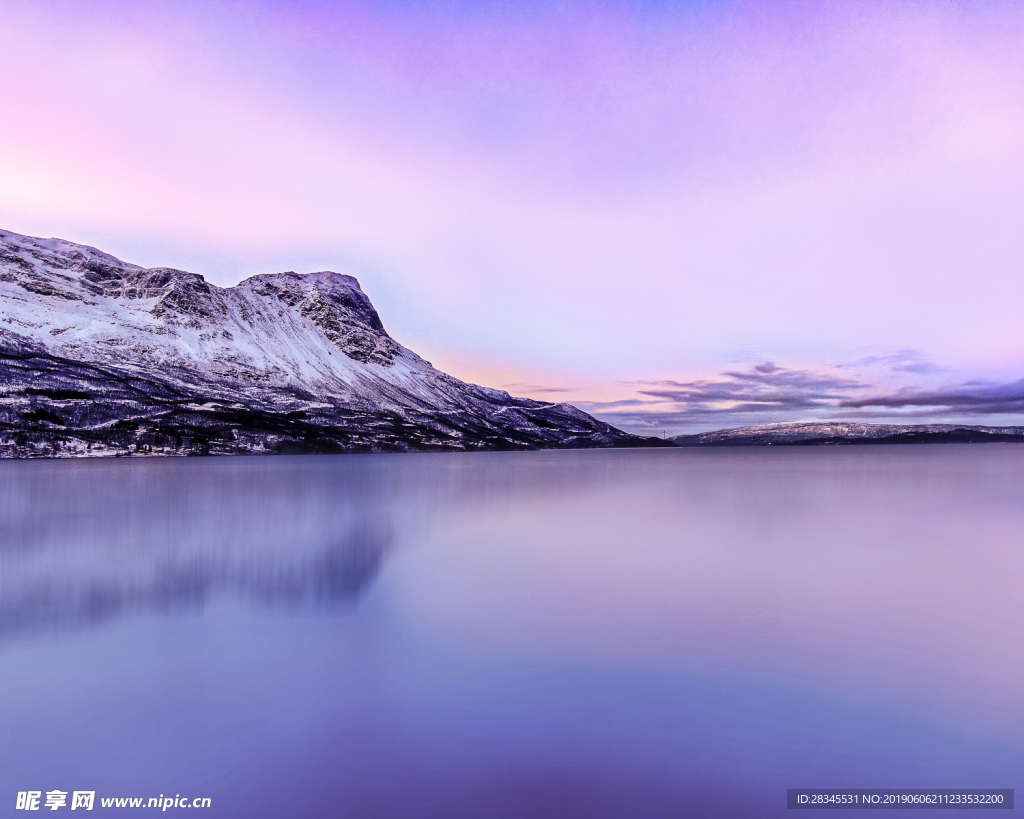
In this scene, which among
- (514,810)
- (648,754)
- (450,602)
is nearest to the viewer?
(514,810)

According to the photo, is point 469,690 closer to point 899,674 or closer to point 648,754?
point 648,754

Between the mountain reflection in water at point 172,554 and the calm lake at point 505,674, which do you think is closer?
the calm lake at point 505,674

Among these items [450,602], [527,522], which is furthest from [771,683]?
[527,522]

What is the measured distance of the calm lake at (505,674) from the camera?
7.00 metres

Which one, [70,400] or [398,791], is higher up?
[70,400]

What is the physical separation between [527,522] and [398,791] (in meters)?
25.8

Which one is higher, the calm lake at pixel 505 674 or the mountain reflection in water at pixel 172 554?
the calm lake at pixel 505 674

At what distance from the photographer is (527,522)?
32.4 meters

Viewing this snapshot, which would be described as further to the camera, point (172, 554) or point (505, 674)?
point (172, 554)

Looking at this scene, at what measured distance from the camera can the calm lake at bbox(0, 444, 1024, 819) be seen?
23.0 feet

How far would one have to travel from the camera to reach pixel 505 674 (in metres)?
10.3

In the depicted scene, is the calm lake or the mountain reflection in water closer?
the calm lake

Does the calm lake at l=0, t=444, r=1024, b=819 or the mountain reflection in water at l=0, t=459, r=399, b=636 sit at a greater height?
the calm lake at l=0, t=444, r=1024, b=819

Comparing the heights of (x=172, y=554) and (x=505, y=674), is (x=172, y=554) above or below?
below
